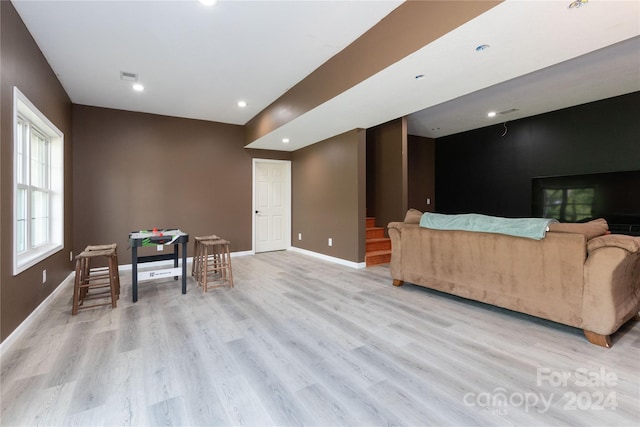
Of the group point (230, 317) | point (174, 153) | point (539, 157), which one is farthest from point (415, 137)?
point (230, 317)

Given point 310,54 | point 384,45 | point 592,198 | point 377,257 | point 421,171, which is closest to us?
point 384,45

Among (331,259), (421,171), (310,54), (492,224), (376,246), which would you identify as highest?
(310,54)

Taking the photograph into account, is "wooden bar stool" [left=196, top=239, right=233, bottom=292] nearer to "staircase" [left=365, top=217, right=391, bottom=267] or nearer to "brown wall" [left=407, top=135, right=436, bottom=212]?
"staircase" [left=365, top=217, right=391, bottom=267]

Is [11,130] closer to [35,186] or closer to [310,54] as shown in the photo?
[35,186]

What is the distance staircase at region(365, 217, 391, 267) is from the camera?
196 inches

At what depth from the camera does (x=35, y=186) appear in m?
3.16

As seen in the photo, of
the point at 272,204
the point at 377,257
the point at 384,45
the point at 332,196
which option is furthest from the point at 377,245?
the point at 384,45

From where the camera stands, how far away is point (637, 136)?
14.1 ft

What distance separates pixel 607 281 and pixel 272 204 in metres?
5.42

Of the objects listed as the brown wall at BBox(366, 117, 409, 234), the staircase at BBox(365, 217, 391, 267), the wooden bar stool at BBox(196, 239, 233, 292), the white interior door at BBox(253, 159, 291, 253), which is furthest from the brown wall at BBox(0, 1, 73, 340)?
the brown wall at BBox(366, 117, 409, 234)

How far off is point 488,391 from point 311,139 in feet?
15.2

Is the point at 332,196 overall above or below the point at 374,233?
above

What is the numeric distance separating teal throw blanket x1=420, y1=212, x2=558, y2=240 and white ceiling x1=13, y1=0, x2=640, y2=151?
1350 mm

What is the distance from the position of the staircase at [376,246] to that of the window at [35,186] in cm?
421
